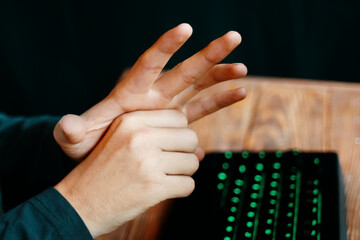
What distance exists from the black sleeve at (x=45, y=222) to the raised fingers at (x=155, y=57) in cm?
20

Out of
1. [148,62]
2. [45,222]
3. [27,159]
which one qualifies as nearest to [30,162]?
[27,159]

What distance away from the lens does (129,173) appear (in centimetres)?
60

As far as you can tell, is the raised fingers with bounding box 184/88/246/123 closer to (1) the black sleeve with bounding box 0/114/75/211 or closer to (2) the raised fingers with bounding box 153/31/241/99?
(2) the raised fingers with bounding box 153/31/241/99

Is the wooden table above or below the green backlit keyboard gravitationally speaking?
below

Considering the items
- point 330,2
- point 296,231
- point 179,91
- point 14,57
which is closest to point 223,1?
point 330,2

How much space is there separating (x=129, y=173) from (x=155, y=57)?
17 centimetres

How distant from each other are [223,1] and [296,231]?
1187mm

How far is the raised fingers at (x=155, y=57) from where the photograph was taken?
22.5 inches

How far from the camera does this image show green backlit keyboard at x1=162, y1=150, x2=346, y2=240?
602 mm

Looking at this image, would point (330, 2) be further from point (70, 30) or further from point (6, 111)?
point (6, 111)

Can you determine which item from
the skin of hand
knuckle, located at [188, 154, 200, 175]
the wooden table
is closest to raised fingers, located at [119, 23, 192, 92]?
the skin of hand

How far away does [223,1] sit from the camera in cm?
162

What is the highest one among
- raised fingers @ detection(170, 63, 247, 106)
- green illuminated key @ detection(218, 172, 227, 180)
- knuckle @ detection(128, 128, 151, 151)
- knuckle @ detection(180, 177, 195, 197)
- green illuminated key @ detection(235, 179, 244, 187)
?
raised fingers @ detection(170, 63, 247, 106)

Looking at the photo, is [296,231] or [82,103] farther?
[82,103]
